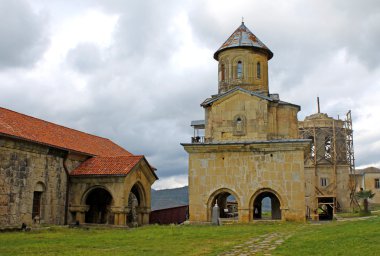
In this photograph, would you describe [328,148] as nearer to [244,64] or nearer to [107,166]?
[244,64]

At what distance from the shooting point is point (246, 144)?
69.6 ft

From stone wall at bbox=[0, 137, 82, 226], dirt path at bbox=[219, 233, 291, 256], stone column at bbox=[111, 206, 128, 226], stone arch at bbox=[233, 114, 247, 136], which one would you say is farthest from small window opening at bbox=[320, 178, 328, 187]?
dirt path at bbox=[219, 233, 291, 256]

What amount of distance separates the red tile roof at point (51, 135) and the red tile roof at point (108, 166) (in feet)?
3.30

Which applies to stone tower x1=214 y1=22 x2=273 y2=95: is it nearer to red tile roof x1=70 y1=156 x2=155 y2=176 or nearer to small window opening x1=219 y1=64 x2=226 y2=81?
small window opening x1=219 y1=64 x2=226 y2=81

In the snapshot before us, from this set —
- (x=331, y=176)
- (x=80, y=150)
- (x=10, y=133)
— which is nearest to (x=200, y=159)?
(x=80, y=150)

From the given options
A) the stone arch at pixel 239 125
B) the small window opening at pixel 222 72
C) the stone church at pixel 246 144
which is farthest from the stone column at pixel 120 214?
the small window opening at pixel 222 72

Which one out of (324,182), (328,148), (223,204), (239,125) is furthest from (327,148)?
(239,125)

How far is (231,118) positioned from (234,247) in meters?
11.8

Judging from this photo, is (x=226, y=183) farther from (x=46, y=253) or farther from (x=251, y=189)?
(x=46, y=253)

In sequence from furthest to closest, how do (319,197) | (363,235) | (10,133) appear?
(319,197)
(10,133)
(363,235)

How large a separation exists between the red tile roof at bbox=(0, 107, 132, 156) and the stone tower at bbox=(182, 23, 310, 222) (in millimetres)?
6447

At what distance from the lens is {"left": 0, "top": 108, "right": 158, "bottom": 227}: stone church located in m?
18.2

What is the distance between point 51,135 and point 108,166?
3561 millimetres

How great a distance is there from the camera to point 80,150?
76.8 ft
